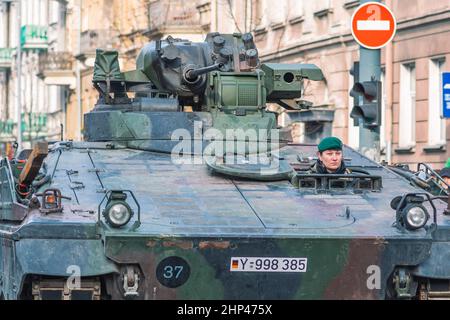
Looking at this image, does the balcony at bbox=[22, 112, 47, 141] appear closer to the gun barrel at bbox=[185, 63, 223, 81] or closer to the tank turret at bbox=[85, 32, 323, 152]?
the tank turret at bbox=[85, 32, 323, 152]

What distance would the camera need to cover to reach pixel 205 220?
39.7ft

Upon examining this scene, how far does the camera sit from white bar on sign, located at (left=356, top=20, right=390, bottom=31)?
1923 cm

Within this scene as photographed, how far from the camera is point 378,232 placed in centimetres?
1212

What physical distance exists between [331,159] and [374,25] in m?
6.16

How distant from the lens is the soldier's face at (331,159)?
43.9 feet

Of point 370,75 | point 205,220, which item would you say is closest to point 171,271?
point 205,220

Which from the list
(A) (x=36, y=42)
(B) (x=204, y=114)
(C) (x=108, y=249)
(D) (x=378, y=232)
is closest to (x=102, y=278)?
(C) (x=108, y=249)

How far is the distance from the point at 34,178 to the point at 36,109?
5509 centimetres

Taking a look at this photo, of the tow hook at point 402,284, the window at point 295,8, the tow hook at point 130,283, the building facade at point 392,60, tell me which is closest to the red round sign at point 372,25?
the building facade at point 392,60

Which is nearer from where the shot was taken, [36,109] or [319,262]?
[319,262]

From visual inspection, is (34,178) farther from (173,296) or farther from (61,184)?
(173,296)

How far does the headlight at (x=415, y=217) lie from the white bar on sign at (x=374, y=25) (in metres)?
7.29
